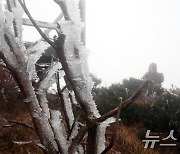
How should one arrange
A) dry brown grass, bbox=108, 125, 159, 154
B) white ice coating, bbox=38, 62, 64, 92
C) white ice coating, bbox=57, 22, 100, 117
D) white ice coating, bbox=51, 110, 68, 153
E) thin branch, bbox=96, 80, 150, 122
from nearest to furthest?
1. thin branch, bbox=96, 80, 150, 122
2. white ice coating, bbox=57, 22, 100, 117
3. white ice coating, bbox=51, 110, 68, 153
4. white ice coating, bbox=38, 62, 64, 92
5. dry brown grass, bbox=108, 125, 159, 154

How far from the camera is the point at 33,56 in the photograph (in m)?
1.18

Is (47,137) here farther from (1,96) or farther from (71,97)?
(1,96)

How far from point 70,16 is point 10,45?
25cm

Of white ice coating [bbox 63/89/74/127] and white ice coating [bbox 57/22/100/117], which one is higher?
white ice coating [bbox 57/22/100/117]

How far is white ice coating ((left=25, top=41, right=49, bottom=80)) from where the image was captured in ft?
3.70

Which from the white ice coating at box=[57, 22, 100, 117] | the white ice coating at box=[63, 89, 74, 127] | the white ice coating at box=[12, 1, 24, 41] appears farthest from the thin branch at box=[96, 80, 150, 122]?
the white ice coating at box=[12, 1, 24, 41]

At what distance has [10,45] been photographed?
1.05 metres

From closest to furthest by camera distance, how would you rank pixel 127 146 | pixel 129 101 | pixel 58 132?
pixel 129 101 < pixel 58 132 < pixel 127 146

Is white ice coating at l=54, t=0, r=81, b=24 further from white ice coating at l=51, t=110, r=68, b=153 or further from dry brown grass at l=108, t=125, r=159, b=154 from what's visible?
dry brown grass at l=108, t=125, r=159, b=154

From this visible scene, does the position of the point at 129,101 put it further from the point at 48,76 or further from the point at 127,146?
the point at 127,146

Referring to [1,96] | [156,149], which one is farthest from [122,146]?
[1,96]

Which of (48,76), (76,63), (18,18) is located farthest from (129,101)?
(18,18)

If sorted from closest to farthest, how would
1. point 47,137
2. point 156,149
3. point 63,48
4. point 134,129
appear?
point 63,48
point 47,137
point 156,149
point 134,129

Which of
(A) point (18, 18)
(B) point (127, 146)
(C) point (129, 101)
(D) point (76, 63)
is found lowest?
(B) point (127, 146)
